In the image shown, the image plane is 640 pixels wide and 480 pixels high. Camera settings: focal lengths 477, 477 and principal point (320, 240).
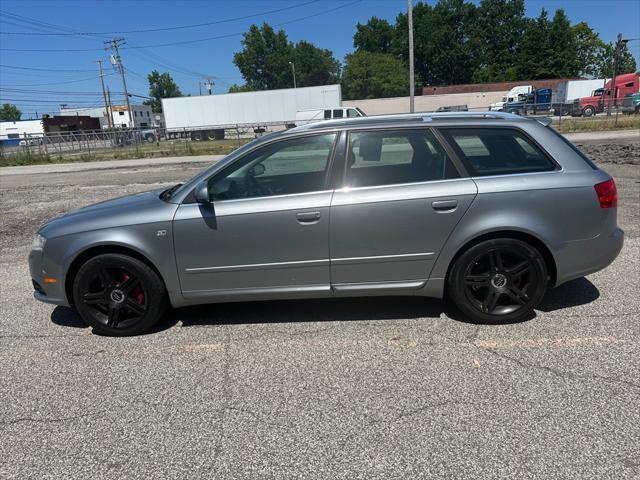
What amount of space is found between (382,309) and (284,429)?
1.80 metres

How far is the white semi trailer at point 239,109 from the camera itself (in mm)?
43969

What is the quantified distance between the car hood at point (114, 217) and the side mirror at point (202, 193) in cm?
25

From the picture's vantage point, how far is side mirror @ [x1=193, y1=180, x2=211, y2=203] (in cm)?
362

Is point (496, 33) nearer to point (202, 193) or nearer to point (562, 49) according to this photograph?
point (562, 49)

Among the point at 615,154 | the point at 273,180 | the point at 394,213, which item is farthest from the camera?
the point at 615,154

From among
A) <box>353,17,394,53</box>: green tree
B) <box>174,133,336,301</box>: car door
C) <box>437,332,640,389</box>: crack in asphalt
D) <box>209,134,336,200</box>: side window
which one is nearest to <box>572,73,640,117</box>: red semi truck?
<box>209,134,336,200</box>: side window

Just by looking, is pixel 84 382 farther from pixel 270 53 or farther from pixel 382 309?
pixel 270 53

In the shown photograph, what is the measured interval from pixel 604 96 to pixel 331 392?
56001 mm

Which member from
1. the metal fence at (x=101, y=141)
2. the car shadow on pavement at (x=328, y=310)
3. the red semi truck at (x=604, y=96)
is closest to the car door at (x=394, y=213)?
the car shadow on pavement at (x=328, y=310)

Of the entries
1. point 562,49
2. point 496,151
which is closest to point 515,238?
point 496,151

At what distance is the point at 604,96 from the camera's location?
48438mm

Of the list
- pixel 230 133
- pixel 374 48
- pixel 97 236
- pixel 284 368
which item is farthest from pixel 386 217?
pixel 374 48

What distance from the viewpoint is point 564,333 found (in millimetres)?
3648

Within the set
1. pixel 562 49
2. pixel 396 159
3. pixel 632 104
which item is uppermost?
pixel 562 49
